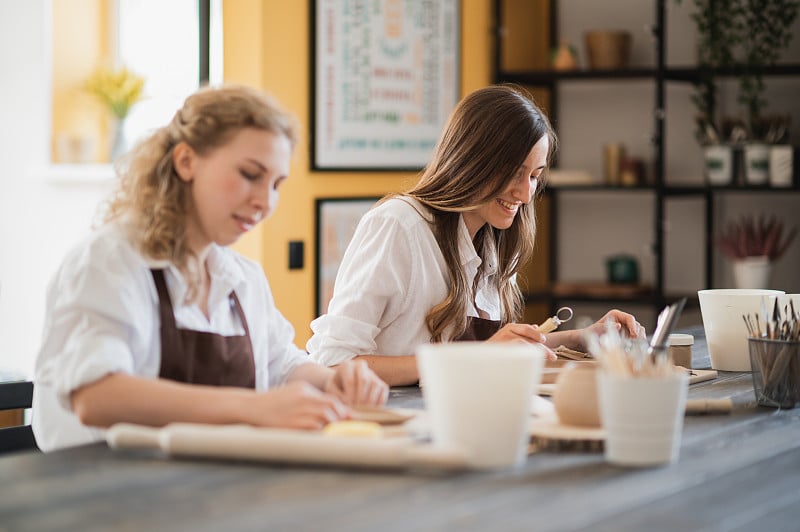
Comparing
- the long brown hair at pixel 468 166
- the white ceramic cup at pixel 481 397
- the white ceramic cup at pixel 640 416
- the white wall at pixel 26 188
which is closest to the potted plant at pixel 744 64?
the long brown hair at pixel 468 166

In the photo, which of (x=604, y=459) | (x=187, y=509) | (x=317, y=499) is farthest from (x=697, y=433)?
(x=187, y=509)

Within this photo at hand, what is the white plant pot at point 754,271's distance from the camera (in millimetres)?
4645

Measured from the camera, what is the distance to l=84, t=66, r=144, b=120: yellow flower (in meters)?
6.24

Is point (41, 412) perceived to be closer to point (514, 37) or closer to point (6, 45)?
point (514, 37)

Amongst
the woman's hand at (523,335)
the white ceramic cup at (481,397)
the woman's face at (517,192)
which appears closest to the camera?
the white ceramic cup at (481,397)

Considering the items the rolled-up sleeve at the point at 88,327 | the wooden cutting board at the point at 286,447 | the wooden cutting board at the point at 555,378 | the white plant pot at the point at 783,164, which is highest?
the white plant pot at the point at 783,164

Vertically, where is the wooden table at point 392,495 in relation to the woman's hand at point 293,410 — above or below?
below

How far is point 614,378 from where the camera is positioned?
1.39 meters

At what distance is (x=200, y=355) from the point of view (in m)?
1.78

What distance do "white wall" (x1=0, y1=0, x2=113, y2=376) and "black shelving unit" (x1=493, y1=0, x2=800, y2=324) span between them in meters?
2.27

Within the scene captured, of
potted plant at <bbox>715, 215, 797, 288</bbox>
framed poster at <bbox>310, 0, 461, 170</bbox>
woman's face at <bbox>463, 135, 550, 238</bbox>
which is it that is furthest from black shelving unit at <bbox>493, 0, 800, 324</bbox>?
woman's face at <bbox>463, 135, 550, 238</bbox>

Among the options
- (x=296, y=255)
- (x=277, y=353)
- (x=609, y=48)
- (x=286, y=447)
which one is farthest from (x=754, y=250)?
(x=286, y=447)

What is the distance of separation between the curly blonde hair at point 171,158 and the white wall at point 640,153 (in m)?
3.60

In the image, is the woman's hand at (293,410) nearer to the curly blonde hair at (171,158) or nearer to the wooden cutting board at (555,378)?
the curly blonde hair at (171,158)
